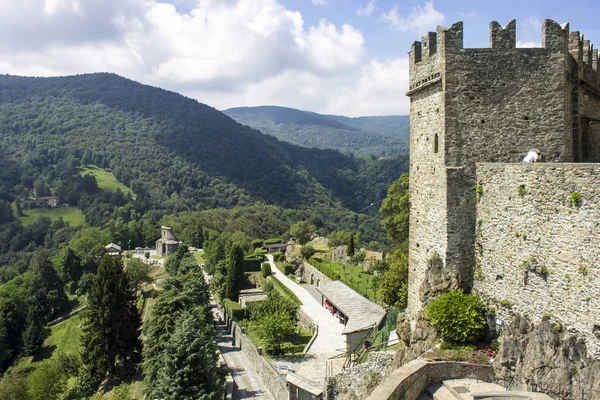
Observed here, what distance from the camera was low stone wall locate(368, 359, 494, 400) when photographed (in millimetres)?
12602

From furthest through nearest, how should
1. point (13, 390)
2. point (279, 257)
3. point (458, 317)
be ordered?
point (279, 257) < point (13, 390) < point (458, 317)

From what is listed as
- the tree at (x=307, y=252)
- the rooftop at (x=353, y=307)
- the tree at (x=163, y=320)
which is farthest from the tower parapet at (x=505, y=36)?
the tree at (x=307, y=252)

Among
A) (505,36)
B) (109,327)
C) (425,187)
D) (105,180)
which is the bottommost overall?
(109,327)

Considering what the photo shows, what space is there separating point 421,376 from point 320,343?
60.4 ft

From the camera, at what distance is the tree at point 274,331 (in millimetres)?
30922

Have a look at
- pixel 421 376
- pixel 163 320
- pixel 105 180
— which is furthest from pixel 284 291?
pixel 105 180

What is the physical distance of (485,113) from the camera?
1498cm

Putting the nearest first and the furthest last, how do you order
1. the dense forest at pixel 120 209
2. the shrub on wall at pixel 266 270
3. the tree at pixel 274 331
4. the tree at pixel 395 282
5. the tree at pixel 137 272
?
the tree at pixel 395 282, the tree at pixel 274 331, the dense forest at pixel 120 209, the shrub on wall at pixel 266 270, the tree at pixel 137 272

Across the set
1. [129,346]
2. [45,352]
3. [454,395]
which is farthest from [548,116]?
[45,352]

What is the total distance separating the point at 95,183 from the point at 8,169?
33354 millimetres

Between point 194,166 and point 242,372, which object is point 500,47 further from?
point 194,166

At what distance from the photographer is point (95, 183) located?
142 metres

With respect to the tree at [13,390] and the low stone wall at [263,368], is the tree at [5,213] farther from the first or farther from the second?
the low stone wall at [263,368]

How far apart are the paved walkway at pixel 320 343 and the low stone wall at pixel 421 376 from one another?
6618mm
